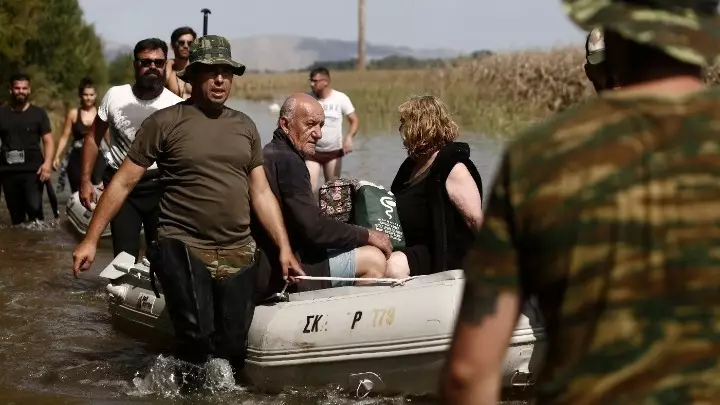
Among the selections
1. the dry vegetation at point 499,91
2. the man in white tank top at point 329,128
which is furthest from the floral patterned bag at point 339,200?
the dry vegetation at point 499,91

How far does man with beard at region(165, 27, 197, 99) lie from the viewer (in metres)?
8.98

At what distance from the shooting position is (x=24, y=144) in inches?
484

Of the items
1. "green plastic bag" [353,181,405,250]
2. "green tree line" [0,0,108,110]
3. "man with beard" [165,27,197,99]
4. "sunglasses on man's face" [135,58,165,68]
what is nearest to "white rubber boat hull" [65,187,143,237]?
"man with beard" [165,27,197,99]

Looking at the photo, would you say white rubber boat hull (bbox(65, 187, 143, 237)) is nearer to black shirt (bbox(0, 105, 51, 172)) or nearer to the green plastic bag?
black shirt (bbox(0, 105, 51, 172))

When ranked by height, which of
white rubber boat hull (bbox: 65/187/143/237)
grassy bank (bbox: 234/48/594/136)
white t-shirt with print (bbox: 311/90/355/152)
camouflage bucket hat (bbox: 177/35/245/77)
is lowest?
grassy bank (bbox: 234/48/594/136)

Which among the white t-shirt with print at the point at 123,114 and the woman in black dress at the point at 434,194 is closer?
the woman in black dress at the point at 434,194

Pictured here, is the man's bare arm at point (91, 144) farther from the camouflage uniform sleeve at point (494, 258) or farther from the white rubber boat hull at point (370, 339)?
the camouflage uniform sleeve at point (494, 258)

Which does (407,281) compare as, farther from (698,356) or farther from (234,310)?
(698,356)

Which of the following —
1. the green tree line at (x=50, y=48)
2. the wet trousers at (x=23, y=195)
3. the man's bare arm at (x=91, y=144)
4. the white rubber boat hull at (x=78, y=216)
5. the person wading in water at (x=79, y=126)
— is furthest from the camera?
the green tree line at (x=50, y=48)

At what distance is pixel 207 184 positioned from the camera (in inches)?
236

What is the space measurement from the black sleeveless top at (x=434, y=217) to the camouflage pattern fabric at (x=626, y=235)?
4232 mm

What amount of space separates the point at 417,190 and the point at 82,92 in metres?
7.56

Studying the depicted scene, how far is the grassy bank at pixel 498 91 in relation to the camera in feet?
91.2

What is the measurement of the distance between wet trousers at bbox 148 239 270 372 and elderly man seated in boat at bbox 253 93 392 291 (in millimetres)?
263
